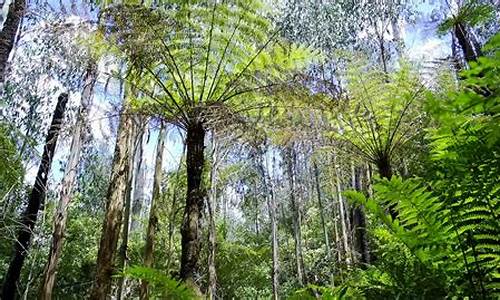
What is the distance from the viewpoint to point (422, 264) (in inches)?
62.6

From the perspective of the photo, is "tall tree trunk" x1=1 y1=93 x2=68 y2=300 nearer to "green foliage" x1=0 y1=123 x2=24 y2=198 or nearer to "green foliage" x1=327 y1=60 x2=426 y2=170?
"green foliage" x1=0 y1=123 x2=24 y2=198

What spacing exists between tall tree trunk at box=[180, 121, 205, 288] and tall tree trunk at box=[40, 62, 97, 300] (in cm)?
165

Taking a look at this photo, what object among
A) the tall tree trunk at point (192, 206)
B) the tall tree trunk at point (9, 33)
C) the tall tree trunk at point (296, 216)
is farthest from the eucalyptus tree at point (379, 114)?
the tall tree trunk at point (296, 216)

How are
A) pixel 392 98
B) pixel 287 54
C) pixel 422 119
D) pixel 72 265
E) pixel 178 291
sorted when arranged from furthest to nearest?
pixel 72 265 → pixel 422 119 → pixel 392 98 → pixel 287 54 → pixel 178 291

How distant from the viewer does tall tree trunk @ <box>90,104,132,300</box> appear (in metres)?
4.35

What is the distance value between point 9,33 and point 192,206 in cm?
255

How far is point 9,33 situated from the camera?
14.2 feet

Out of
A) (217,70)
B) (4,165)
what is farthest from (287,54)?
(4,165)

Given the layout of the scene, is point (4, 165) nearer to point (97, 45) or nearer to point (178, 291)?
point (97, 45)

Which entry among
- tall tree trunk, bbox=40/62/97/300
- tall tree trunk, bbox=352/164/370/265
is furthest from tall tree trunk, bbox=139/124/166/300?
tall tree trunk, bbox=352/164/370/265

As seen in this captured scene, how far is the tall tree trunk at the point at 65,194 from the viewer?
512 cm

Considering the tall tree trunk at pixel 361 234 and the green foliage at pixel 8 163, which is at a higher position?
the green foliage at pixel 8 163

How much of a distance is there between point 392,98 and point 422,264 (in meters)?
3.51

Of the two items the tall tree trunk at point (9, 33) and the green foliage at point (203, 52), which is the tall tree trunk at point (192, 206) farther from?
the tall tree trunk at point (9, 33)
